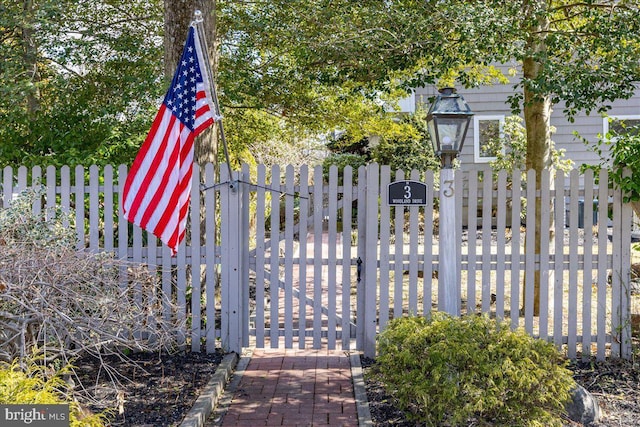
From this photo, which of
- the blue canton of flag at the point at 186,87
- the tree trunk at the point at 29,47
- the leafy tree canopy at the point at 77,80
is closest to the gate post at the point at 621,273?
the blue canton of flag at the point at 186,87

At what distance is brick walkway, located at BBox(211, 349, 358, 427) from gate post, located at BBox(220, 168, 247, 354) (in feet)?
1.27

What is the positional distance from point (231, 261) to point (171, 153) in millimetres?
1483

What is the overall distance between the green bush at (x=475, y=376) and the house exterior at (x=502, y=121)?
42.4 ft

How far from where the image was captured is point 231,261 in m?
6.82

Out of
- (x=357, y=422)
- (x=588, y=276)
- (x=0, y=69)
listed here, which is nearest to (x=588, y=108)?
(x=588, y=276)

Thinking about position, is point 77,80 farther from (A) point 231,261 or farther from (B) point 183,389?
(B) point 183,389

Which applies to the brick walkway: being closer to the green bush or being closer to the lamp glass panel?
the green bush

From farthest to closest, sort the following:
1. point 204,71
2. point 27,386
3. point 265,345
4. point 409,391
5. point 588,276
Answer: point 265,345
point 588,276
point 204,71
point 409,391
point 27,386

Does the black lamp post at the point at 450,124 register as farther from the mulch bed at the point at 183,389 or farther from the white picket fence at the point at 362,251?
the mulch bed at the point at 183,389

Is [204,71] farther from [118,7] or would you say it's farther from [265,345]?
[118,7]

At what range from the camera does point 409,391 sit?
4.65 m

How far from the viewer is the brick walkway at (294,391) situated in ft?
17.1

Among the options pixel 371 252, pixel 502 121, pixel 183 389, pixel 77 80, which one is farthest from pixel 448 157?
pixel 502 121

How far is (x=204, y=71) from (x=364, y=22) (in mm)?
2909
